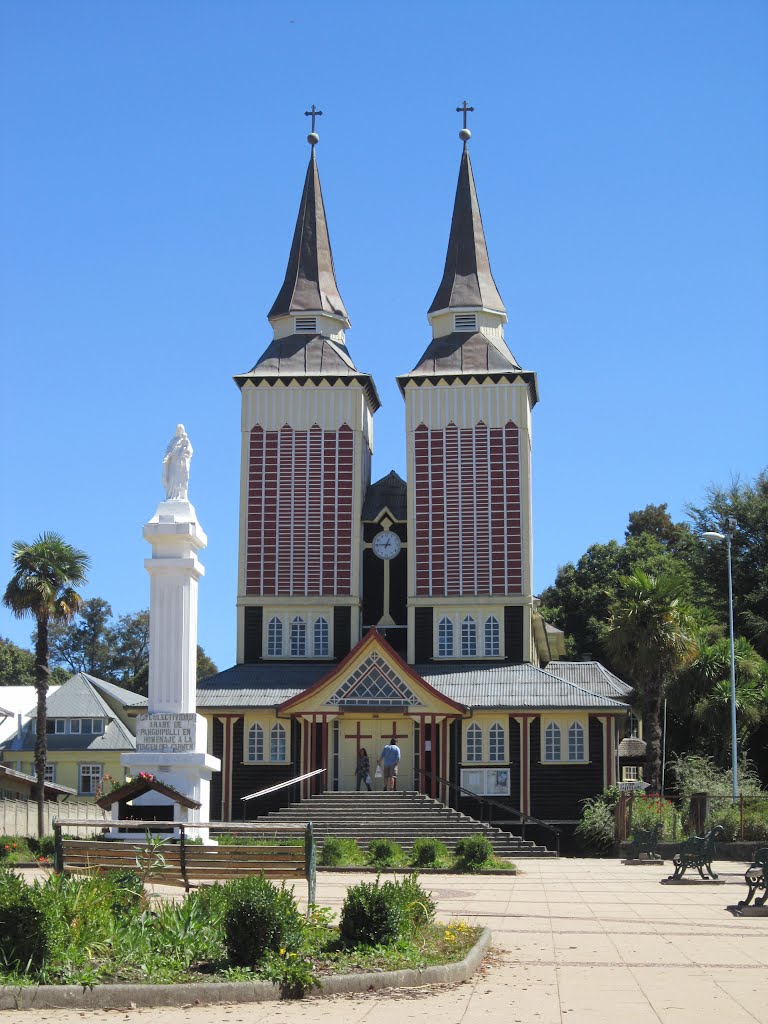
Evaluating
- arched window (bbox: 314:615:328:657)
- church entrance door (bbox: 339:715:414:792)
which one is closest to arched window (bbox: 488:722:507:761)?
church entrance door (bbox: 339:715:414:792)

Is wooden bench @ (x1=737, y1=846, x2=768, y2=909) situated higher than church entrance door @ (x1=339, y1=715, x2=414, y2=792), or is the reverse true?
church entrance door @ (x1=339, y1=715, x2=414, y2=792)

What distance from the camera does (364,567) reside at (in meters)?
49.6

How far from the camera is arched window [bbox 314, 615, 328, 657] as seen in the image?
47906mm

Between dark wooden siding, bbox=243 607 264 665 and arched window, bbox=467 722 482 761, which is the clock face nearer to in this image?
dark wooden siding, bbox=243 607 264 665

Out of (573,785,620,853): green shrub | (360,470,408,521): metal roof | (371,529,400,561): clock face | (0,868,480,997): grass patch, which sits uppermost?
(360,470,408,521): metal roof

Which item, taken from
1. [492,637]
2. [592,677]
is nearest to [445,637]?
[492,637]

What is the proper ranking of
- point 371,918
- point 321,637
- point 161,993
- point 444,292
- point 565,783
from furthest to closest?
1. point 444,292
2. point 321,637
3. point 565,783
4. point 371,918
5. point 161,993

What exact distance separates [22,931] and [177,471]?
22376 millimetres

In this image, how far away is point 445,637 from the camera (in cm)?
4716

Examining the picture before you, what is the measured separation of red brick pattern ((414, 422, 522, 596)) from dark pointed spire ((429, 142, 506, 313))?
4.91 m

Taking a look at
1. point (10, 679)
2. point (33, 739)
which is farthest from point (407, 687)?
point (10, 679)

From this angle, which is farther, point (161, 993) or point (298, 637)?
point (298, 637)

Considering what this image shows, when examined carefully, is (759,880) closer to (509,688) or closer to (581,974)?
(581,974)

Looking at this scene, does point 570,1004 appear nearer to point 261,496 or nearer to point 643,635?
point 643,635
